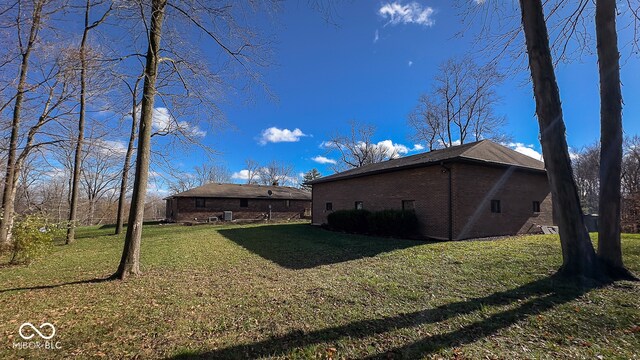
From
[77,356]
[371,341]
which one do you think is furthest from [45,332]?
[371,341]

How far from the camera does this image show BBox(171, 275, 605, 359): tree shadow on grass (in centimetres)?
314

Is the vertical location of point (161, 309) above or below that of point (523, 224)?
below

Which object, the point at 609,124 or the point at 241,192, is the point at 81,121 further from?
the point at 241,192

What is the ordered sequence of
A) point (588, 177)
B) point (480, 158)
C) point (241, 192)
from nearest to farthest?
point (480, 158) < point (241, 192) < point (588, 177)

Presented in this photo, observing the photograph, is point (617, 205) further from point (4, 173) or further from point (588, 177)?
point (588, 177)

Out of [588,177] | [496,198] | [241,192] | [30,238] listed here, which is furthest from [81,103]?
[588,177]

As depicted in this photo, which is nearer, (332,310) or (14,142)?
(332,310)

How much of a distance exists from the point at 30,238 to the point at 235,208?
19.4 metres

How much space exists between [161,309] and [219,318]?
1033 mm

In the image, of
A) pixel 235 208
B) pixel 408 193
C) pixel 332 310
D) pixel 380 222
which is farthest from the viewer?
pixel 235 208

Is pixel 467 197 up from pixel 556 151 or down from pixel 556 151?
down

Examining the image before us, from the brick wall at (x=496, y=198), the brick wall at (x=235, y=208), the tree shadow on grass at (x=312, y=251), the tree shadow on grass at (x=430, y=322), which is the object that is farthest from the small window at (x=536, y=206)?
the brick wall at (x=235, y=208)

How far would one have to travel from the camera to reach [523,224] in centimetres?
1345

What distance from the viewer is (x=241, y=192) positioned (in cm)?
2880
